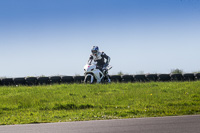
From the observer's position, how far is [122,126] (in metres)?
8.37

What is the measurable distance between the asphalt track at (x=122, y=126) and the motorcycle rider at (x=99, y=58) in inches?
504

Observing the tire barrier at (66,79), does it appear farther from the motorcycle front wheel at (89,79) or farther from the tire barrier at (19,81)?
the tire barrier at (19,81)

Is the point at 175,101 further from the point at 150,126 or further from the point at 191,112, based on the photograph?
the point at 150,126

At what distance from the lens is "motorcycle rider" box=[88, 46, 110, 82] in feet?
71.9

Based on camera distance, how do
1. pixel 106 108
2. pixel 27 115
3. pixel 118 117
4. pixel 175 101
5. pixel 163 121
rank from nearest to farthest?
pixel 163 121
pixel 118 117
pixel 27 115
pixel 106 108
pixel 175 101

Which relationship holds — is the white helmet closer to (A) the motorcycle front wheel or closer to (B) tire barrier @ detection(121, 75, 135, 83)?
(A) the motorcycle front wheel

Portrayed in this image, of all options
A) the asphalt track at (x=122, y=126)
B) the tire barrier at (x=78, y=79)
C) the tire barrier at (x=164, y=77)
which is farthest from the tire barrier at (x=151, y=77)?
the asphalt track at (x=122, y=126)

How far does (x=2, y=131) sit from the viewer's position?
8.12m

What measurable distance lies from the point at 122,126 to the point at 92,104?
4.62m

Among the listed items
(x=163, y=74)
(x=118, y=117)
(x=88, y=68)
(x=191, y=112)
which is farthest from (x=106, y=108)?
(x=163, y=74)

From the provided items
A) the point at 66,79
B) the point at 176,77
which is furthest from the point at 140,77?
the point at 66,79

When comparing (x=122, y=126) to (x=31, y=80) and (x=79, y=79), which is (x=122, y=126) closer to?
(x=79, y=79)

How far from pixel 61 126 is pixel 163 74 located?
1672 cm

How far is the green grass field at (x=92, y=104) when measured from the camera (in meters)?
10.5
